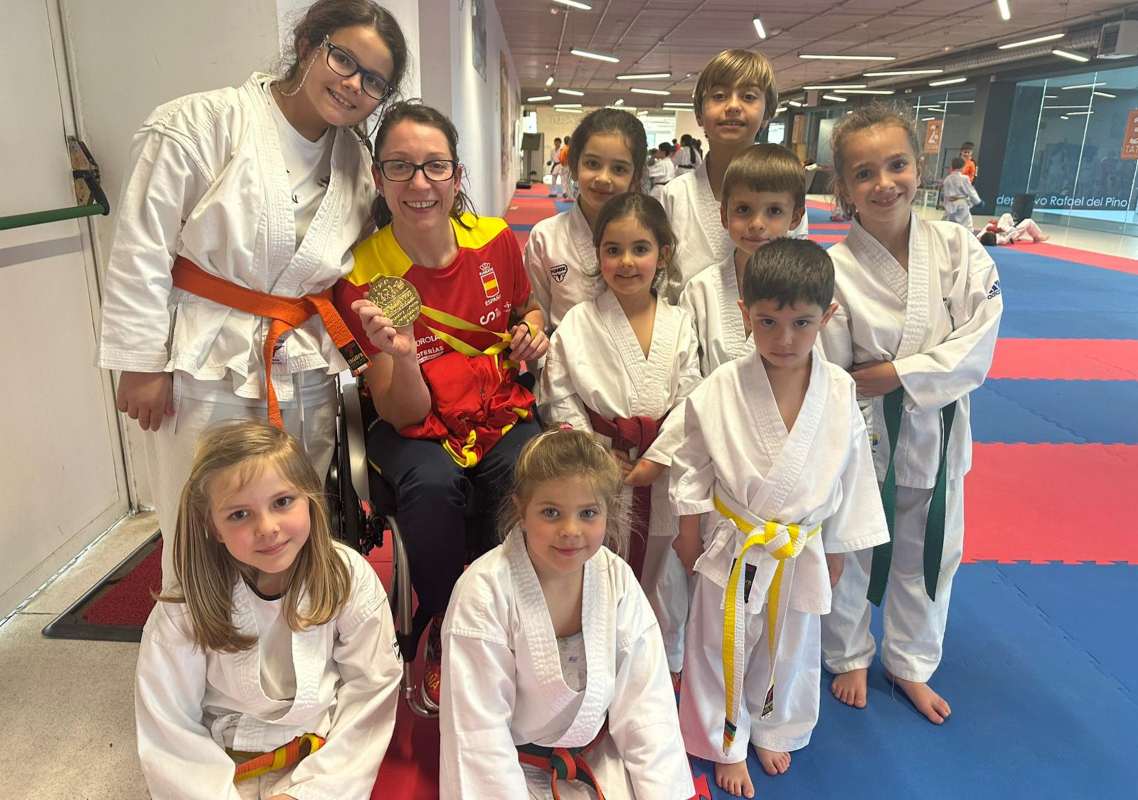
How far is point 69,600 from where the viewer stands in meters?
2.51

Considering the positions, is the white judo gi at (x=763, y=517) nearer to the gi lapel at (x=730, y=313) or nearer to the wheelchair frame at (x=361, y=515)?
the gi lapel at (x=730, y=313)

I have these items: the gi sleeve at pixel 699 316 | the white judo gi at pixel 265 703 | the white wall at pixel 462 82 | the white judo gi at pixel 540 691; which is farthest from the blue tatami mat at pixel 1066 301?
the white judo gi at pixel 265 703

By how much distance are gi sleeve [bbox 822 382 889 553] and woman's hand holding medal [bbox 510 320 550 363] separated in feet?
2.73

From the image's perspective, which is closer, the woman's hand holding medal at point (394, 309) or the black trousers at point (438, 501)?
the woman's hand holding medal at point (394, 309)

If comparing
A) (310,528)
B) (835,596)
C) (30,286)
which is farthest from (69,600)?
(835,596)

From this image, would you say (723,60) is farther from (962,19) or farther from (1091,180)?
(1091,180)

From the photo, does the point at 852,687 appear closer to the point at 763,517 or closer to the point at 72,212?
the point at 763,517

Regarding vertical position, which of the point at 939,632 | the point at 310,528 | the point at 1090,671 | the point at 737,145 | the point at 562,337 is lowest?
the point at 1090,671

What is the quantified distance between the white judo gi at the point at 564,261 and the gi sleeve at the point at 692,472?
22.5 inches

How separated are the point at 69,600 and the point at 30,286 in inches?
40.0

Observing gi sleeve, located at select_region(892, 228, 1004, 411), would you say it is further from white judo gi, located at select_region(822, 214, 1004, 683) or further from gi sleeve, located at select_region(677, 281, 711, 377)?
gi sleeve, located at select_region(677, 281, 711, 377)

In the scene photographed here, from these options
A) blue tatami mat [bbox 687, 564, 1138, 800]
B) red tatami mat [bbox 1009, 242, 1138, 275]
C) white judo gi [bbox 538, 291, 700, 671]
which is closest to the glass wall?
red tatami mat [bbox 1009, 242, 1138, 275]

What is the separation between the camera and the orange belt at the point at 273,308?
1.78m

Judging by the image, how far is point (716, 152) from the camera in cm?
233
